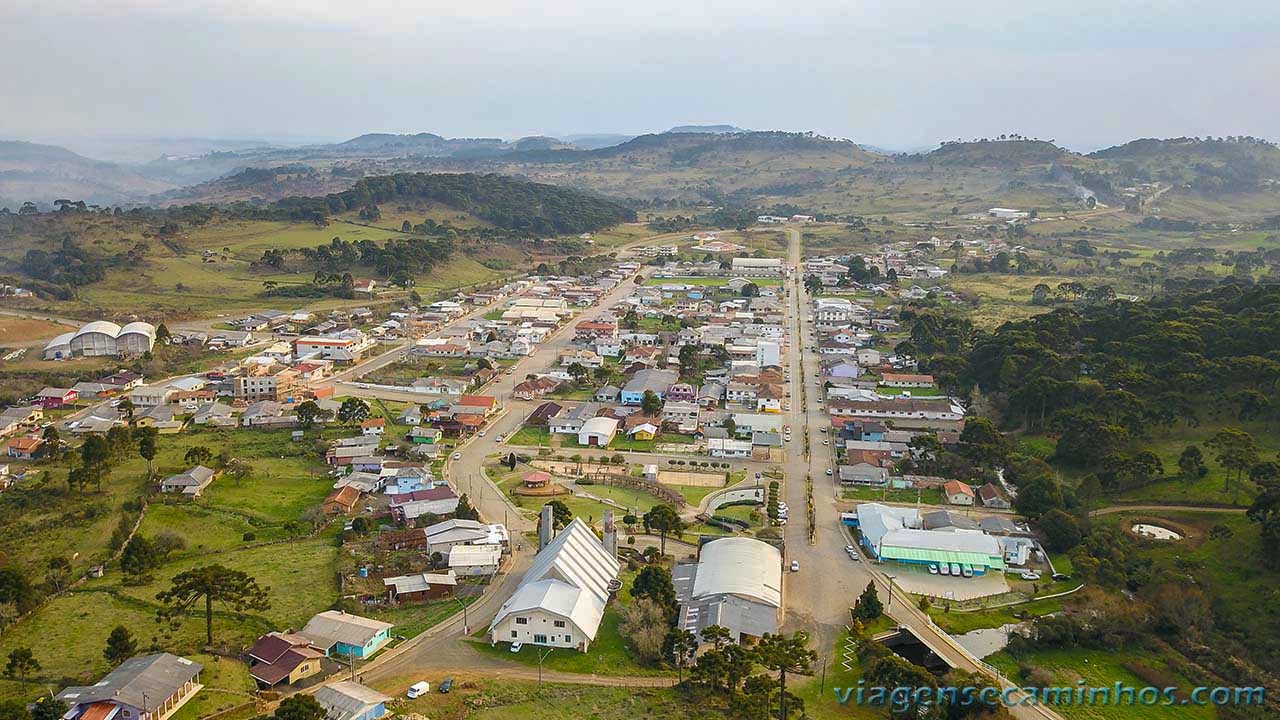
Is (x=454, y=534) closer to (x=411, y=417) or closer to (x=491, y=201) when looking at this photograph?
(x=411, y=417)

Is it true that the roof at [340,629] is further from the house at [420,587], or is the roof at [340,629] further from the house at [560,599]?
the house at [560,599]

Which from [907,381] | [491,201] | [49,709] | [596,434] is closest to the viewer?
[49,709]

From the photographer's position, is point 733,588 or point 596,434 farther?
point 596,434

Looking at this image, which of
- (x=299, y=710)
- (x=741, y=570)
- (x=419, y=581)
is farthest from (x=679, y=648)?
(x=299, y=710)

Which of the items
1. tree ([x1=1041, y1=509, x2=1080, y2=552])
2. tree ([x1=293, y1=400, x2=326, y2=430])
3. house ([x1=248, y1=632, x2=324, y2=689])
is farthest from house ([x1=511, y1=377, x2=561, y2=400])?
tree ([x1=1041, y1=509, x2=1080, y2=552])

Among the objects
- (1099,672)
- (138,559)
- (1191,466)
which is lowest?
(1099,672)

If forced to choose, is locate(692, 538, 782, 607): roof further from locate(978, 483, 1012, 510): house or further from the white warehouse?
the white warehouse
